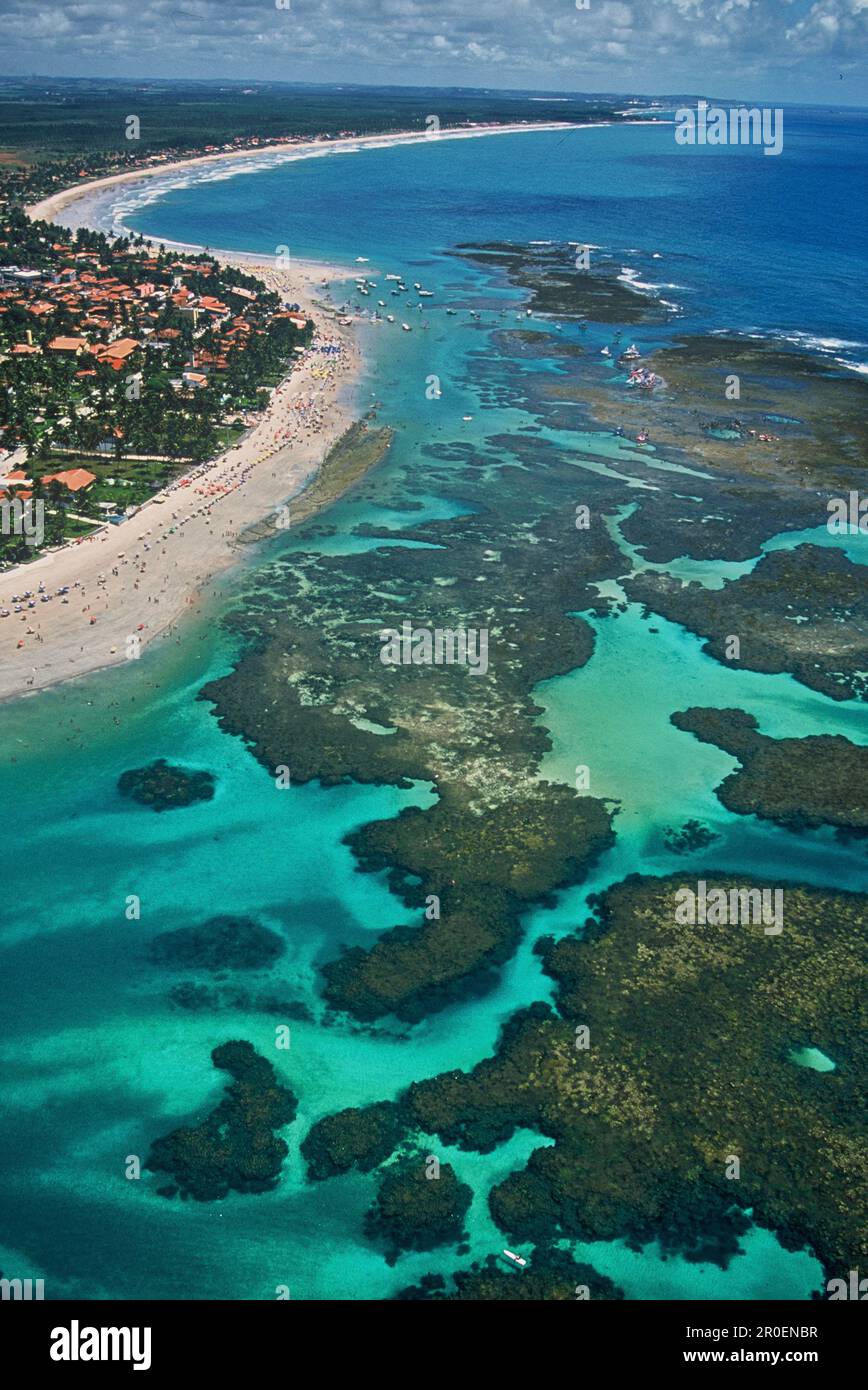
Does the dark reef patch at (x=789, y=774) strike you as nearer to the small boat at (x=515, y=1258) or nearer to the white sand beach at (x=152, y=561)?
the small boat at (x=515, y=1258)

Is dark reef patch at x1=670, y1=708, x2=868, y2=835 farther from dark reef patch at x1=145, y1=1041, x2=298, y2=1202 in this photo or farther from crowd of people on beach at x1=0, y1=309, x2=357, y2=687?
crowd of people on beach at x1=0, y1=309, x2=357, y2=687

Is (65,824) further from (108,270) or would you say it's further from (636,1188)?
(108,270)

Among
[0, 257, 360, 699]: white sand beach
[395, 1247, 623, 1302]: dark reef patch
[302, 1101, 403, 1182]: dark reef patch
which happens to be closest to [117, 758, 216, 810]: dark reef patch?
[0, 257, 360, 699]: white sand beach

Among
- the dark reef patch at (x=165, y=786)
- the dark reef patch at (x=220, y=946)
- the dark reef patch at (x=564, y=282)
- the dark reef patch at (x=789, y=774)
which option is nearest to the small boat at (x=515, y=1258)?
the dark reef patch at (x=220, y=946)

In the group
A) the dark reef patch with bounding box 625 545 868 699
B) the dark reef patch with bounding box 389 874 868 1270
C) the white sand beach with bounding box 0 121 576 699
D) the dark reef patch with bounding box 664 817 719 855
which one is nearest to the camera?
the dark reef patch with bounding box 389 874 868 1270

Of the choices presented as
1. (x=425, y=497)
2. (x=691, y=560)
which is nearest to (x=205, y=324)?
(x=425, y=497)
